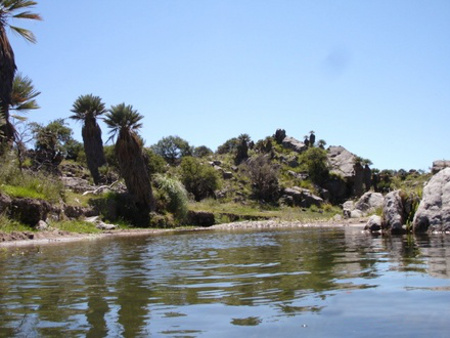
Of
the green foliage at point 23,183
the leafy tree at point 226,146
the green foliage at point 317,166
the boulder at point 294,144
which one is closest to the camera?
the green foliage at point 23,183

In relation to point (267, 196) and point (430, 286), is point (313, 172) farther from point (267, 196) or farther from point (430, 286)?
point (430, 286)

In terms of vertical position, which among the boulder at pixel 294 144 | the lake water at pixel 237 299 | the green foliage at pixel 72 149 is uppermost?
the boulder at pixel 294 144

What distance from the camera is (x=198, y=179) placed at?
2142 inches

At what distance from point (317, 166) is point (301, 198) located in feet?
41.2

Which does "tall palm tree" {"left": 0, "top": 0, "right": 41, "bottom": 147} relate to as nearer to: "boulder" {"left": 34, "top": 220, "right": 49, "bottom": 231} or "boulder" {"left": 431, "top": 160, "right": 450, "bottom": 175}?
"boulder" {"left": 34, "top": 220, "right": 49, "bottom": 231}

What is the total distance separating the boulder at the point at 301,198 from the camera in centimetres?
6166

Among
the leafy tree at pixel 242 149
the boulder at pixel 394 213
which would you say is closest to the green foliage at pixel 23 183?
the boulder at pixel 394 213

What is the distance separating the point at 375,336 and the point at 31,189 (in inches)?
863

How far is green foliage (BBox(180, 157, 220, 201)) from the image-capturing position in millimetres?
54078

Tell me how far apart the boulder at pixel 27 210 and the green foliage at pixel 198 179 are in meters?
32.8

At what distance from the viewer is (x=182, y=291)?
611 centimetres

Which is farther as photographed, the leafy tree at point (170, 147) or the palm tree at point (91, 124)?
the leafy tree at point (170, 147)

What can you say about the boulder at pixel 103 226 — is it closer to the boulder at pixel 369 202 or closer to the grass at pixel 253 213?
the grass at pixel 253 213

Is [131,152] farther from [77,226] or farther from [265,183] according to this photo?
[265,183]
